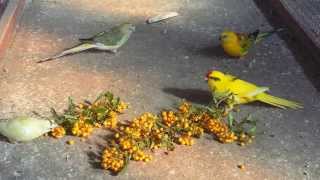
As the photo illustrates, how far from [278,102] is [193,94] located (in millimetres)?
367

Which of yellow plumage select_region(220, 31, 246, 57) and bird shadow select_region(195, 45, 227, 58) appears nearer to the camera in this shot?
yellow plumage select_region(220, 31, 246, 57)

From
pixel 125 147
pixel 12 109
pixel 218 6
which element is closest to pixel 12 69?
pixel 12 109

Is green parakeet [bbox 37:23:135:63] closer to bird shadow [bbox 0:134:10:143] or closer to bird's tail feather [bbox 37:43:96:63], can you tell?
bird's tail feather [bbox 37:43:96:63]

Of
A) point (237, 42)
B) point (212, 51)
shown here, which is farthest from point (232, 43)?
point (212, 51)

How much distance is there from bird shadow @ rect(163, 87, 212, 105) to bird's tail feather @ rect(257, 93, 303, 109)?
0.23 meters

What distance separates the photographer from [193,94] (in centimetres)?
231

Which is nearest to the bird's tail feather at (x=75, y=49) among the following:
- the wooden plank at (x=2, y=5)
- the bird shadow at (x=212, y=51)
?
the wooden plank at (x=2, y=5)

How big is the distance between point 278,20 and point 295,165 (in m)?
1.24

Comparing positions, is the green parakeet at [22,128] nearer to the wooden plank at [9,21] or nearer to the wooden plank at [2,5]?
the wooden plank at [9,21]

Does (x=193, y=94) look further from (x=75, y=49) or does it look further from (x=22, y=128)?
(x=22, y=128)

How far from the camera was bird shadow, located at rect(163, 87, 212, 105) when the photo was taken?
2.26 meters

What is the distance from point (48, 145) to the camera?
6.47 ft

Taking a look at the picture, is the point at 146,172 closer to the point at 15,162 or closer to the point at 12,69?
the point at 15,162

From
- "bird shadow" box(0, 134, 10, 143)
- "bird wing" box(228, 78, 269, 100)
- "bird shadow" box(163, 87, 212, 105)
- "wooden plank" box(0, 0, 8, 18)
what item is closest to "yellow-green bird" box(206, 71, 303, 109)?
"bird wing" box(228, 78, 269, 100)
